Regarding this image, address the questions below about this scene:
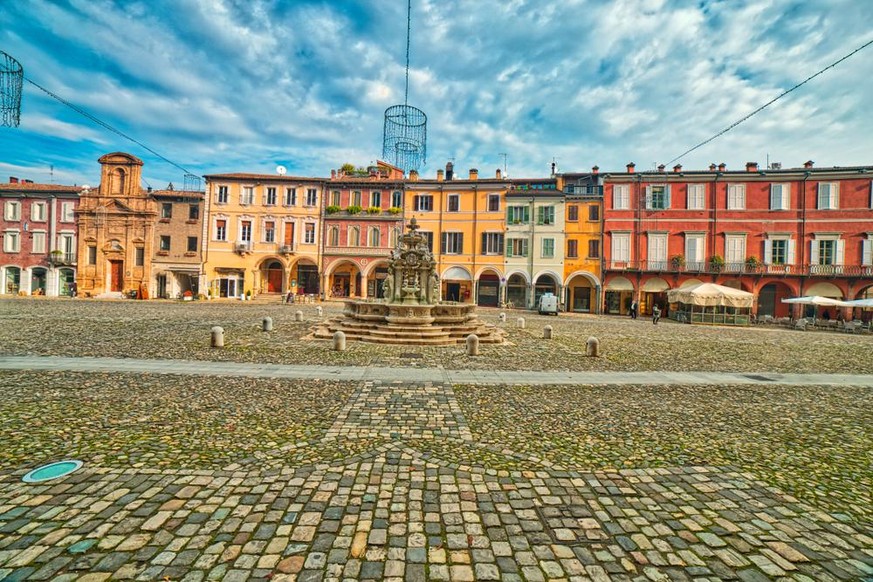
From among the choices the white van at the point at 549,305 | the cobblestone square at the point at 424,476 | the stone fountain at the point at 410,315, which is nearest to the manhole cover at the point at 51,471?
the cobblestone square at the point at 424,476

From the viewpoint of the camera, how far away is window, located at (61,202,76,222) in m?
37.2

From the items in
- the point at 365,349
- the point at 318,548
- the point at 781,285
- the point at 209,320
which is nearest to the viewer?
→ the point at 318,548

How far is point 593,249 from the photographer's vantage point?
35.3 metres

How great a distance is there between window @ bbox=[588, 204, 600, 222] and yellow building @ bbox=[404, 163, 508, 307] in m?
7.65

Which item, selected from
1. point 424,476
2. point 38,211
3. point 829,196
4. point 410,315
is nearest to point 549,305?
point 410,315

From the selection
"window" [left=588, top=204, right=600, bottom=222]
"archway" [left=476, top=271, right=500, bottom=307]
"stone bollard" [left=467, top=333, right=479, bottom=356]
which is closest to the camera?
"stone bollard" [left=467, top=333, right=479, bottom=356]

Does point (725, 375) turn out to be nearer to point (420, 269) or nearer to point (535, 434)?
point (535, 434)

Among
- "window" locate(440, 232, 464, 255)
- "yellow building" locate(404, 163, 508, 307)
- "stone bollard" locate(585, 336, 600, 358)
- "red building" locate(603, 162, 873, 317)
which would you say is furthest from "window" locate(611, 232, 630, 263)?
"stone bollard" locate(585, 336, 600, 358)

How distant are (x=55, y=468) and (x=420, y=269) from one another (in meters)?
13.7

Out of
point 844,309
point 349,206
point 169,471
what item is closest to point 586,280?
point 844,309

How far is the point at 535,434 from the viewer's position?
19.2 feet

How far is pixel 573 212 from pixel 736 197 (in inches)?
501

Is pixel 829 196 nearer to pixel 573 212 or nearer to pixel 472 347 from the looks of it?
pixel 573 212

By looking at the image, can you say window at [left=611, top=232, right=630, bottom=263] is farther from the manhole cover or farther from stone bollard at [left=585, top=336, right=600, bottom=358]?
the manhole cover
